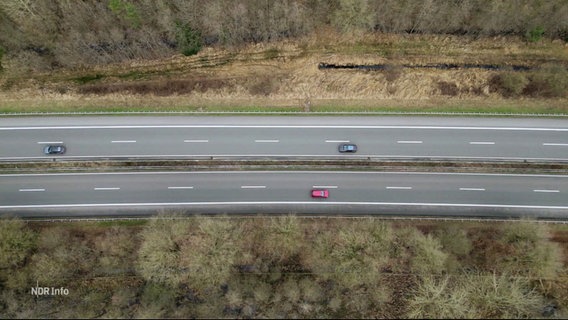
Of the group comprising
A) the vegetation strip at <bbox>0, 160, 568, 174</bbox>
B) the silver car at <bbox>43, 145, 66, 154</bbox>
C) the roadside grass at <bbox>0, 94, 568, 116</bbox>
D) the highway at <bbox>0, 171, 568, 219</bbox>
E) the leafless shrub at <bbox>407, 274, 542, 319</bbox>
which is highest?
the roadside grass at <bbox>0, 94, 568, 116</bbox>

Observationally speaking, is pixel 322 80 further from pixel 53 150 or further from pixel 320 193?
pixel 53 150

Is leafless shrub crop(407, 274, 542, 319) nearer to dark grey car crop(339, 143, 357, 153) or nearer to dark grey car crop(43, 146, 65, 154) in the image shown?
dark grey car crop(339, 143, 357, 153)

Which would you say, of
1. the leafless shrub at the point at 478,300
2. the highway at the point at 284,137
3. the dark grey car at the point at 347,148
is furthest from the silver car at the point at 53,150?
the leafless shrub at the point at 478,300

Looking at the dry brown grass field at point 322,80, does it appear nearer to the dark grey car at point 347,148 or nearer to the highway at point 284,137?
the highway at point 284,137

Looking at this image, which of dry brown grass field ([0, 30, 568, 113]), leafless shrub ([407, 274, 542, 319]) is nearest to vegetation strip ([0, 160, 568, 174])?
dry brown grass field ([0, 30, 568, 113])

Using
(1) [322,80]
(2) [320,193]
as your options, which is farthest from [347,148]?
(1) [322,80]

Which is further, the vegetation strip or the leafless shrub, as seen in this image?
the vegetation strip
